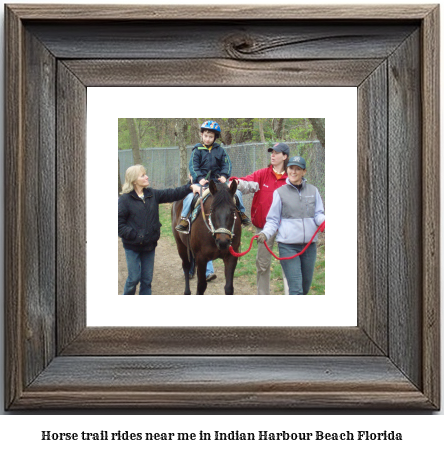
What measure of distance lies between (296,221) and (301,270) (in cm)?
11

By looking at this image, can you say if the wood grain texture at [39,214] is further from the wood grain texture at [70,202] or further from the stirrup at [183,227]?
the stirrup at [183,227]

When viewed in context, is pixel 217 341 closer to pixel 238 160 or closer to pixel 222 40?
pixel 238 160

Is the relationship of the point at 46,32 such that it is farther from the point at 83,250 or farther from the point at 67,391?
the point at 67,391

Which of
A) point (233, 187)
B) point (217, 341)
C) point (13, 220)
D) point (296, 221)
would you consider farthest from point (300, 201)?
point (13, 220)

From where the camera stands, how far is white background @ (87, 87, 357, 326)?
1.27 metres

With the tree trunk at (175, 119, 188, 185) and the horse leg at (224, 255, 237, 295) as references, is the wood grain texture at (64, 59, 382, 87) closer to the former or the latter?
the tree trunk at (175, 119, 188, 185)

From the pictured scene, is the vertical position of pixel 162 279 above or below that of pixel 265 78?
below

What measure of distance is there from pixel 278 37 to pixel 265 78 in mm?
93

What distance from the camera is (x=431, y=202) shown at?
1.25 metres

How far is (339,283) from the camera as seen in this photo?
1.28 m

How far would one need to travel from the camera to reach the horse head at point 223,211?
130cm

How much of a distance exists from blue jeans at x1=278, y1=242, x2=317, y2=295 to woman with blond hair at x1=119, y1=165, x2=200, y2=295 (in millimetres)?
274

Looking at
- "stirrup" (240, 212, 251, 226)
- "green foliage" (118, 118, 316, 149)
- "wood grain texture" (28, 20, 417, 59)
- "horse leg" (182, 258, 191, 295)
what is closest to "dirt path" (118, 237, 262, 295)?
"horse leg" (182, 258, 191, 295)

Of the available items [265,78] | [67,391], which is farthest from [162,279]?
[265,78]
